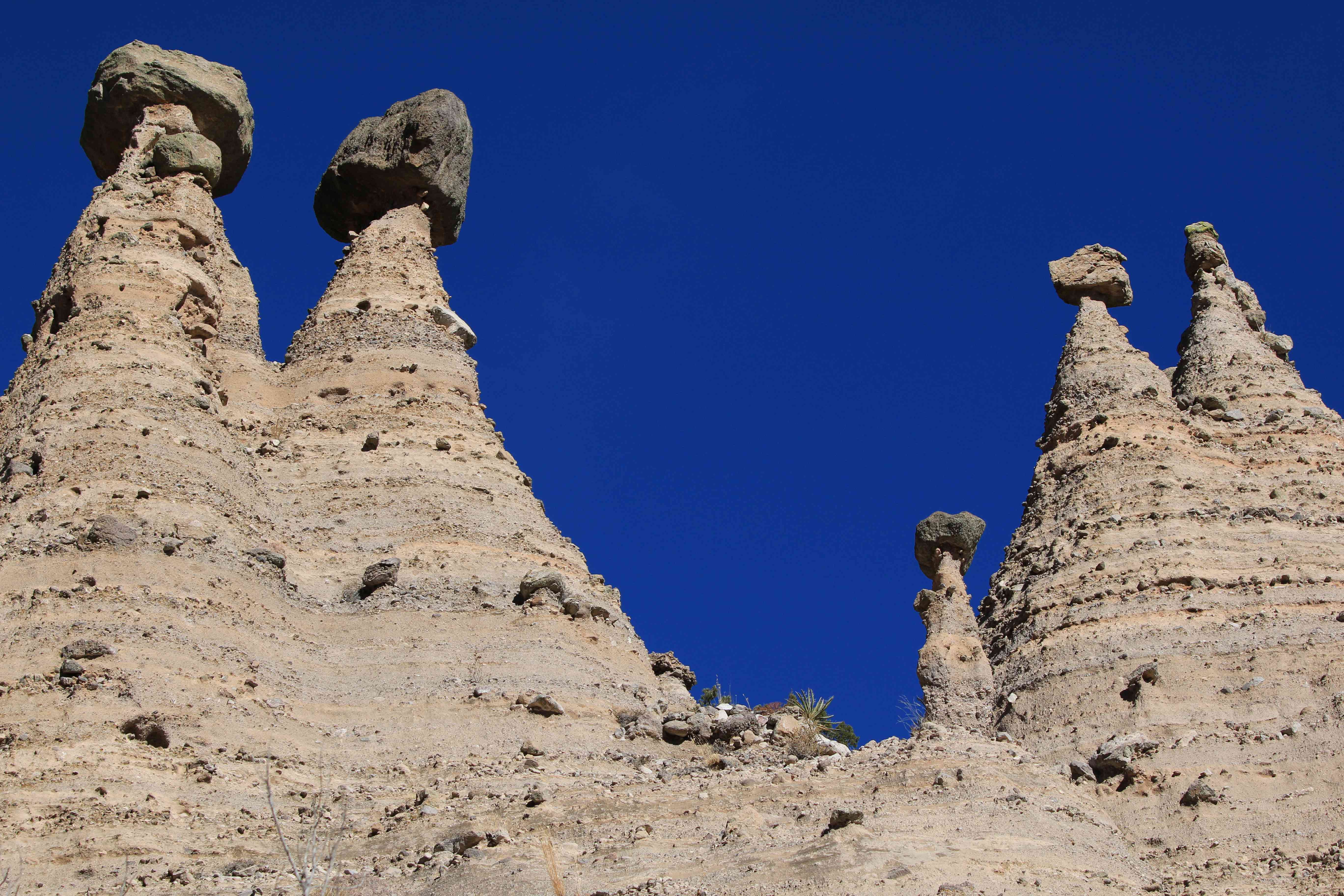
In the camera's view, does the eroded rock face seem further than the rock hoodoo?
Yes

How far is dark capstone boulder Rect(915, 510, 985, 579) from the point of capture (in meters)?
20.9

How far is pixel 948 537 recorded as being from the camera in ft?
68.7

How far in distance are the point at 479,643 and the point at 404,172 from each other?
11.3 m

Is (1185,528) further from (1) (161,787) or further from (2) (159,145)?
(2) (159,145)

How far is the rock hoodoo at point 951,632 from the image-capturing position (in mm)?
17875

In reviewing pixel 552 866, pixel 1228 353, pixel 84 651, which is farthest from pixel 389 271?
pixel 1228 353

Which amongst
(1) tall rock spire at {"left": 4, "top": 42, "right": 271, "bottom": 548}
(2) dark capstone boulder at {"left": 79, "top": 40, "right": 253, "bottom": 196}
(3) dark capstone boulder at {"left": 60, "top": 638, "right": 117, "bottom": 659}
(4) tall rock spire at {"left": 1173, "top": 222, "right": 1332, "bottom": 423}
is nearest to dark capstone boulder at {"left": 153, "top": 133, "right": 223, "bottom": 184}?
(1) tall rock spire at {"left": 4, "top": 42, "right": 271, "bottom": 548}

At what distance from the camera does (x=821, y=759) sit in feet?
46.3

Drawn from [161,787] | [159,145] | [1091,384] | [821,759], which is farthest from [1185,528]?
[159,145]

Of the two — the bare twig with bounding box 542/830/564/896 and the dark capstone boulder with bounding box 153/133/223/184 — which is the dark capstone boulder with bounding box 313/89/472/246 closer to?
the dark capstone boulder with bounding box 153/133/223/184

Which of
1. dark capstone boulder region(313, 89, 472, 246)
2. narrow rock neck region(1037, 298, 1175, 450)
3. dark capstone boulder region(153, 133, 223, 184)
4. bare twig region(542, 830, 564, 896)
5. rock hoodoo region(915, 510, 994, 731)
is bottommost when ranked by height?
bare twig region(542, 830, 564, 896)

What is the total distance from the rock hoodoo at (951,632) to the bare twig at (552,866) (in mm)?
7073

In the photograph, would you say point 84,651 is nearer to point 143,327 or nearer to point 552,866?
point 552,866

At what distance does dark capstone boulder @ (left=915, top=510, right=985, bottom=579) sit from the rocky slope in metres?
0.07
